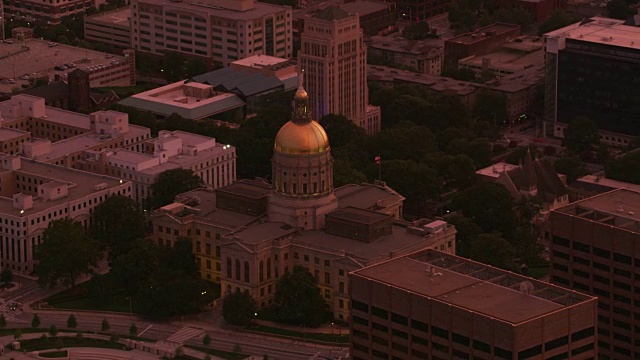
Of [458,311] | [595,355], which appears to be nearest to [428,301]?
[458,311]

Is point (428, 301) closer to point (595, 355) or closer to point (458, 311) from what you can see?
point (458, 311)
